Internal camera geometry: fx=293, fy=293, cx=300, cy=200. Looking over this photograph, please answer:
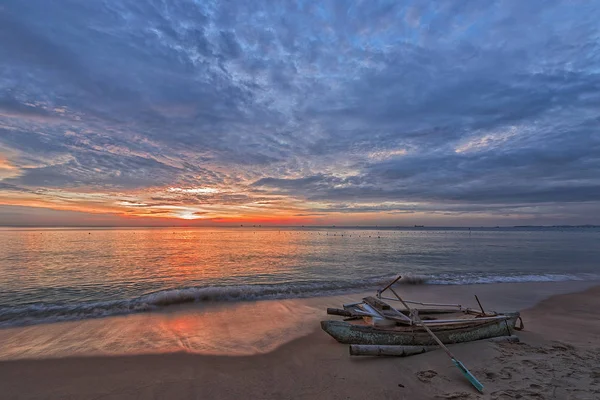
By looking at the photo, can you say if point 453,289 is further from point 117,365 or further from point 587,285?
point 117,365

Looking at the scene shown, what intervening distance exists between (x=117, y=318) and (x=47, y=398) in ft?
21.8

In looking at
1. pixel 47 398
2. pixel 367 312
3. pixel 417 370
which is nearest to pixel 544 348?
pixel 417 370

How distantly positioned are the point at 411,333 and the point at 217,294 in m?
11.5

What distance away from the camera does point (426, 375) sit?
7.58 meters

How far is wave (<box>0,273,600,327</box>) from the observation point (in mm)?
13293

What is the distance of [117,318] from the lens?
1287cm

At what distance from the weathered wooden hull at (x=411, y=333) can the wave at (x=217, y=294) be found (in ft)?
27.3

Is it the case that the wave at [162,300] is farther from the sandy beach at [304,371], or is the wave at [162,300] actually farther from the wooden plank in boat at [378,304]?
the wooden plank in boat at [378,304]

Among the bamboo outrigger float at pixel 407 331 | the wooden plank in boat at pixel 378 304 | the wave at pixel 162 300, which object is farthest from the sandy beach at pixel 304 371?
the wooden plank in boat at pixel 378 304

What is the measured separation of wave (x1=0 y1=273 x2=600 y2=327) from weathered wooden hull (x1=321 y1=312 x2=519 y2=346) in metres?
8.33

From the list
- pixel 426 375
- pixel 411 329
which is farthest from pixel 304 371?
pixel 411 329

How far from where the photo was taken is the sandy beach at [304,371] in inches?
267

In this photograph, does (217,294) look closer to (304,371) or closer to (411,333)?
(304,371)

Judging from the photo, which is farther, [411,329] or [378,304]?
[378,304]
